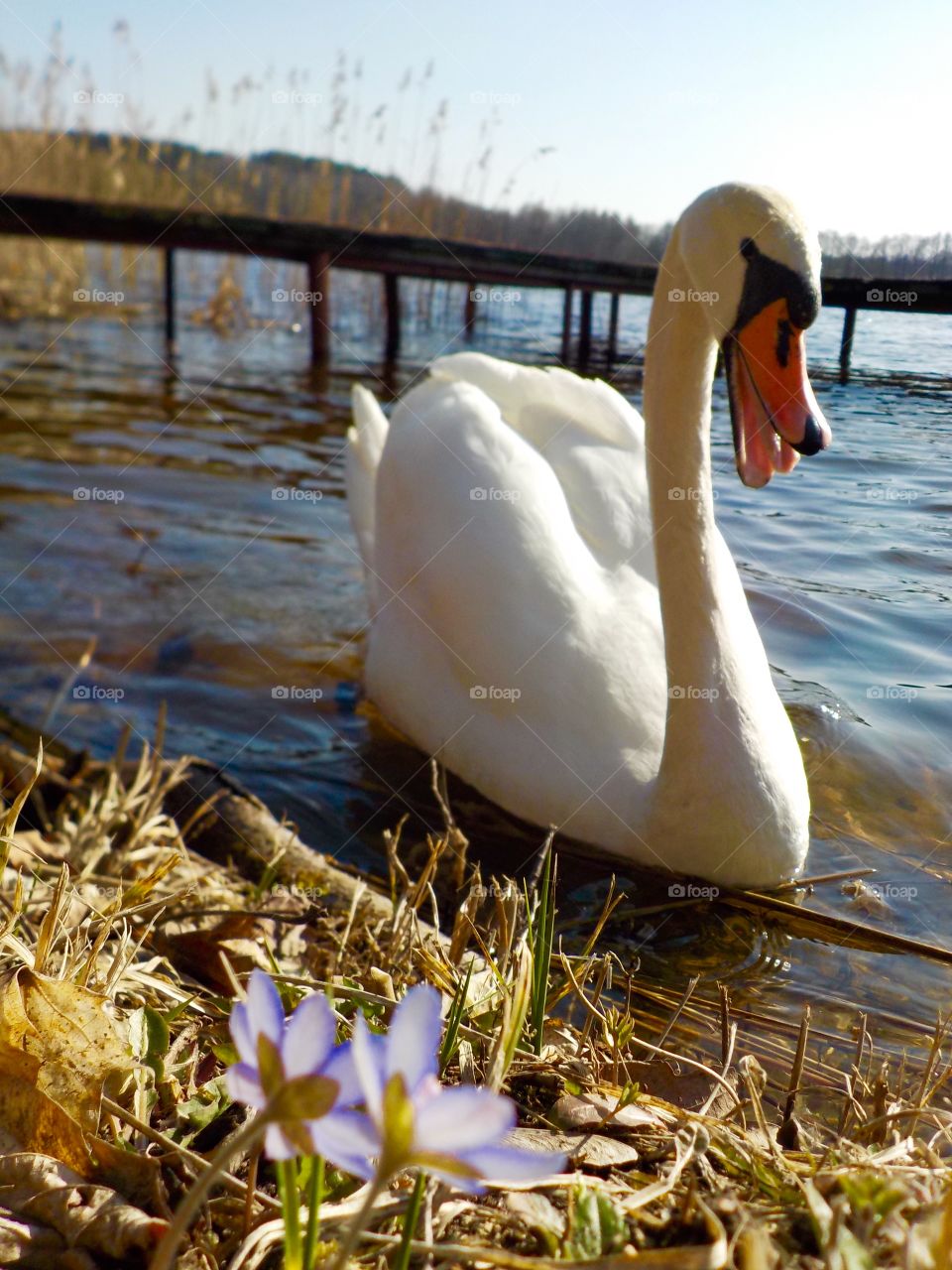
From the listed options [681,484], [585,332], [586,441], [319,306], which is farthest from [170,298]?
[681,484]

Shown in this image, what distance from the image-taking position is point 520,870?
147 inches

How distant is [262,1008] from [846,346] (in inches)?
112

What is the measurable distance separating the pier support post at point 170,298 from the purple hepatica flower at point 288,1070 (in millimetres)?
13228

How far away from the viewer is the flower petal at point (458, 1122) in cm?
64

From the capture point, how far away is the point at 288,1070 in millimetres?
725

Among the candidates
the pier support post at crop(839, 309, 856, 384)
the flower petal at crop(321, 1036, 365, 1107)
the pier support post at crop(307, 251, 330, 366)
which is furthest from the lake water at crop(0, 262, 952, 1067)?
→ the pier support post at crop(307, 251, 330, 366)

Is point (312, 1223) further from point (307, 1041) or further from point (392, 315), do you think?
point (392, 315)

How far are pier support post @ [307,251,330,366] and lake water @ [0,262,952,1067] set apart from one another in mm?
2580

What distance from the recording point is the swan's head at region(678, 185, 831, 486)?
2.96m

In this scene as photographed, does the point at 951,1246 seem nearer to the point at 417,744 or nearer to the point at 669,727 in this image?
the point at 669,727

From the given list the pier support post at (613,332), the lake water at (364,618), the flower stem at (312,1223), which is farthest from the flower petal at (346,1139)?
the pier support post at (613,332)

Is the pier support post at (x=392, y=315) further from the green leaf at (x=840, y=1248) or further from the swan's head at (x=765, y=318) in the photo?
the green leaf at (x=840, y=1248)

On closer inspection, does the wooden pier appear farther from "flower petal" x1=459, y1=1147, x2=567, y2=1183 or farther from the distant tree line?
"flower petal" x1=459, y1=1147, x2=567, y2=1183

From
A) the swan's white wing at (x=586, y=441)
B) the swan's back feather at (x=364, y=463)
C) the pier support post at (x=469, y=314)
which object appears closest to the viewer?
the swan's white wing at (x=586, y=441)
